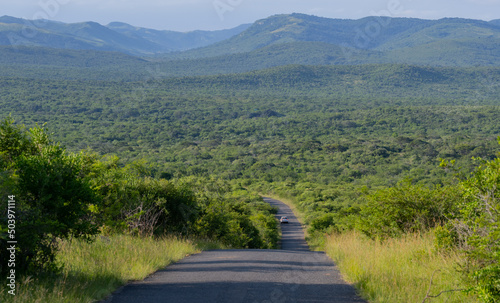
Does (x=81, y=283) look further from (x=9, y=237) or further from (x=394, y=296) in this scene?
(x=394, y=296)

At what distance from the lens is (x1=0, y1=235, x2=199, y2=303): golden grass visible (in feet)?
21.0

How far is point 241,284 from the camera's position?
8008mm

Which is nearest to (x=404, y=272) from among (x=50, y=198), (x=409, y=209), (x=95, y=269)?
(x=409, y=209)

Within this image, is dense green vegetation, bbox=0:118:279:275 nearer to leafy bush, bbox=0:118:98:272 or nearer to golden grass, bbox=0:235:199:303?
leafy bush, bbox=0:118:98:272

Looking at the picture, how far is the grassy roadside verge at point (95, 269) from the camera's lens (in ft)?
21.0

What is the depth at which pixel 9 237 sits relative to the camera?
21.8ft

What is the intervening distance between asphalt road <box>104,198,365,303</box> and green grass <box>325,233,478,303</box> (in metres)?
0.31

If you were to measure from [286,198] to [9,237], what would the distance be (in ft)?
260

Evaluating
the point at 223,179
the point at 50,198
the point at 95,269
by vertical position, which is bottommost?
the point at 223,179

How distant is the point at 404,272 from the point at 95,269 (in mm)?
5079

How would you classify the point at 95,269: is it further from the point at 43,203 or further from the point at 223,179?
the point at 223,179

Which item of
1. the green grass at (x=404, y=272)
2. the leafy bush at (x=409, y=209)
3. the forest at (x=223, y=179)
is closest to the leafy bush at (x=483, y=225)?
the forest at (x=223, y=179)

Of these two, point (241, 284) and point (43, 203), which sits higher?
point (43, 203)

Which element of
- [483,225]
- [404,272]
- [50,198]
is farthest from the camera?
[404,272]
